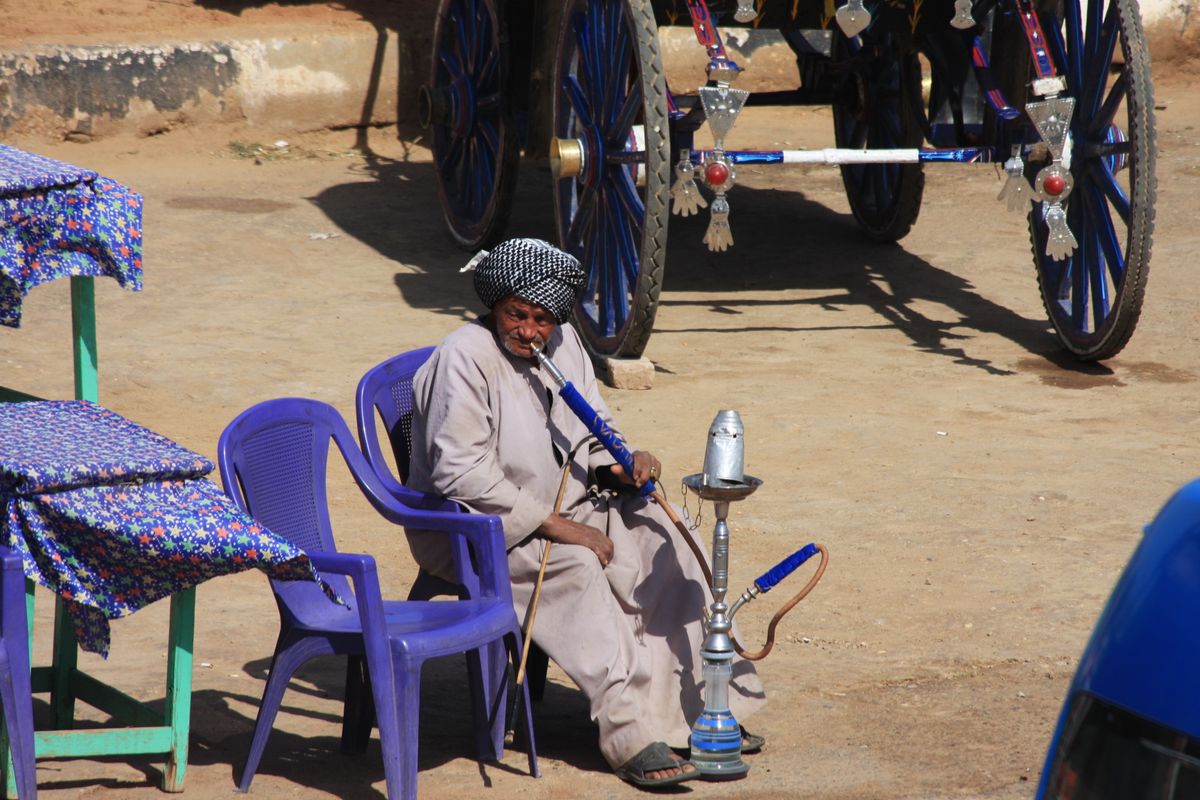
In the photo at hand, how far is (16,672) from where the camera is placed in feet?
10.8

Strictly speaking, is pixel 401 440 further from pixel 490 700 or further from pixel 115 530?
pixel 115 530

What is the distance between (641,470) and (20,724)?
4.80 feet

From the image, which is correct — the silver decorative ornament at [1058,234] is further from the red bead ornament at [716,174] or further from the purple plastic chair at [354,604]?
the purple plastic chair at [354,604]

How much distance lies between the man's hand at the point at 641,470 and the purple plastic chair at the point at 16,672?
54.1 inches

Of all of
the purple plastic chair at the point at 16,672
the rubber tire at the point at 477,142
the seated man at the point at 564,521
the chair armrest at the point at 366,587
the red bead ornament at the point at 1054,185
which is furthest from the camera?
the rubber tire at the point at 477,142

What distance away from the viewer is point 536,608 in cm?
382

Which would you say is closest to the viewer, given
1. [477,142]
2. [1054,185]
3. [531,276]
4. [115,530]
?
[115,530]

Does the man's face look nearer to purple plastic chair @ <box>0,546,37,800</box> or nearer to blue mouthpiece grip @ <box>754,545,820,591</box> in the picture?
blue mouthpiece grip @ <box>754,545,820,591</box>

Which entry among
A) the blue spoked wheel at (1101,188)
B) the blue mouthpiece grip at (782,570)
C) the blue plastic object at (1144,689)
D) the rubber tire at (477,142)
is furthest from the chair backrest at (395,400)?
the rubber tire at (477,142)

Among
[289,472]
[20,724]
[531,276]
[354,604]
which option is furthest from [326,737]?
[531,276]

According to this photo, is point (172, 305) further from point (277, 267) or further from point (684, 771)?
point (684, 771)

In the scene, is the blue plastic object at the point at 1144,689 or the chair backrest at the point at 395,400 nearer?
the blue plastic object at the point at 1144,689

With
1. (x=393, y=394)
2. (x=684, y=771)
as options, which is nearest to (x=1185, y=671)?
(x=684, y=771)

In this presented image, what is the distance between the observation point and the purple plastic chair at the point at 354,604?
11.5 ft
